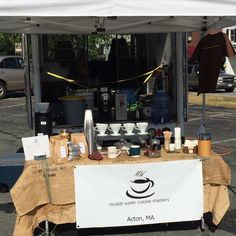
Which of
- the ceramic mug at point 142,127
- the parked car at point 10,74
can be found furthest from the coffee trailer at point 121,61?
the parked car at point 10,74

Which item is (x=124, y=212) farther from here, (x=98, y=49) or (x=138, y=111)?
(x=98, y=49)

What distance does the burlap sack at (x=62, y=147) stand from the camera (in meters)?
4.65

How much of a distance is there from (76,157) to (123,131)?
1.13 m

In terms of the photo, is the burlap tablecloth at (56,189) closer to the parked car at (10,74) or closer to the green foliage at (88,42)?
the green foliage at (88,42)

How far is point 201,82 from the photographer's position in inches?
272

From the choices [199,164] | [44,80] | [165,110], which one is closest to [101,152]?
[199,164]

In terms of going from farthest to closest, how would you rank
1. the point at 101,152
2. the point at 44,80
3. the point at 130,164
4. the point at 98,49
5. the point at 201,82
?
the point at 98,49
the point at 44,80
the point at 201,82
the point at 101,152
the point at 130,164

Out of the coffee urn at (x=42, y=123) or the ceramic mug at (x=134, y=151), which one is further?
the coffee urn at (x=42, y=123)

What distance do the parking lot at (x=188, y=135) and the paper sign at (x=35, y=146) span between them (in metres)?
→ 0.82

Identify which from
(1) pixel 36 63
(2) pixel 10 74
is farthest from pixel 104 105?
(2) pixel 10 74

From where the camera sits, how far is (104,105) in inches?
286

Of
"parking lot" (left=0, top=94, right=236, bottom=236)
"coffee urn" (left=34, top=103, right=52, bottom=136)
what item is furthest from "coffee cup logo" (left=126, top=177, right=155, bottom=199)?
"coffee urn" (left=34, top=103, right=52, bottom=136)

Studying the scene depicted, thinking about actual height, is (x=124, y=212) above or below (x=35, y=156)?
below

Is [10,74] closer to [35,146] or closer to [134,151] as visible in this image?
[35,146]
